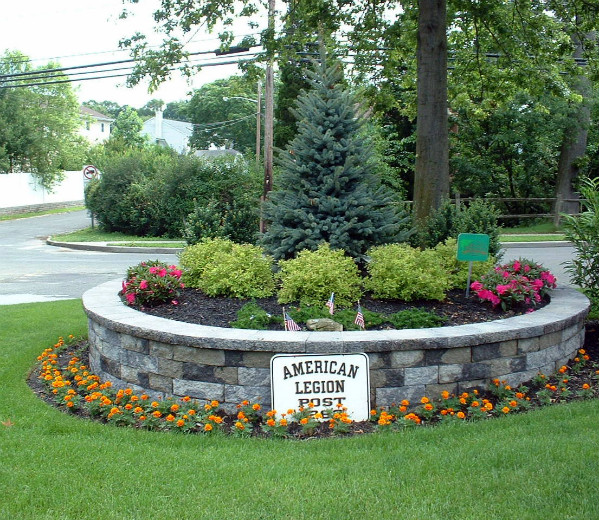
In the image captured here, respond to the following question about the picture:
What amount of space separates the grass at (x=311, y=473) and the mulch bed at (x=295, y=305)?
4.94 feet

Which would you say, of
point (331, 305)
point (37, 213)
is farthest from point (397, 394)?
point (37, 213)

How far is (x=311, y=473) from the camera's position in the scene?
11.9 ft

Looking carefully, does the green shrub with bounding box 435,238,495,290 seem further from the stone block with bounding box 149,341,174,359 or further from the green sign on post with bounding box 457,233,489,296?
the stone block with bounding box 149,341,174,359

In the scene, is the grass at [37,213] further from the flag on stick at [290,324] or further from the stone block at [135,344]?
the flag on stick at [290,324]

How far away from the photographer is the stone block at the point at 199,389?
198 inches

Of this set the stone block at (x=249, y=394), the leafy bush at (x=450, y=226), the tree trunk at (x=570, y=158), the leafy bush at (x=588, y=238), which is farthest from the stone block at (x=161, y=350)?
the tree trunk at (x=570, y=158)

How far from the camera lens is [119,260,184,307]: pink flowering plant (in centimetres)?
653

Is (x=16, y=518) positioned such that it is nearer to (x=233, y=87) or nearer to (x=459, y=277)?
(x=459, y=277)

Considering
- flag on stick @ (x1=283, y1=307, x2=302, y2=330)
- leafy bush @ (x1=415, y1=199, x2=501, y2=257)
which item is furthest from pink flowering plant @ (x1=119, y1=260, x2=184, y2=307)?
leafy bush @ (x1=415, y1=199, x2=501, y2=257)

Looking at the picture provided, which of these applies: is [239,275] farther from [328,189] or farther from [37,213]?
[37,213]

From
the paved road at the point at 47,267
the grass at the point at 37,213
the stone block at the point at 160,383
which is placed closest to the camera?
the stone block at the point at 160,383

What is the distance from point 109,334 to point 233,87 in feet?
33.4

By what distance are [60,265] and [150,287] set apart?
10.3 metres

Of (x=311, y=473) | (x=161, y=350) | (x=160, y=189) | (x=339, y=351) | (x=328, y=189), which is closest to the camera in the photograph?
(x=311, y=473)
